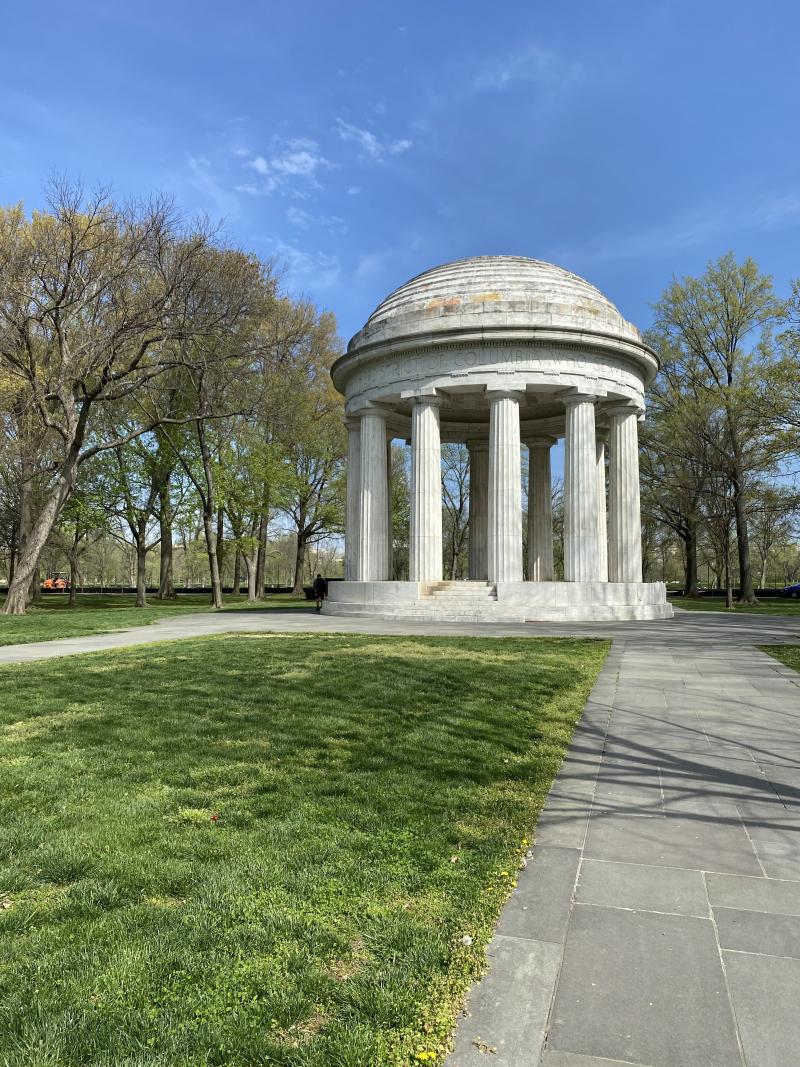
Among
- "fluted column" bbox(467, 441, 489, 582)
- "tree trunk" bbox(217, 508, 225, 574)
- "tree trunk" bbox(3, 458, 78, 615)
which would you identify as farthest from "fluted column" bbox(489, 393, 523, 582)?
"tree trunk" bbox(217, 508, 225, 574)

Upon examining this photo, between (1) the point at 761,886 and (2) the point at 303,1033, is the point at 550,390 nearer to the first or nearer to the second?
(1) the point at 761,886

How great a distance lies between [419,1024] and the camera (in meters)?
2.60

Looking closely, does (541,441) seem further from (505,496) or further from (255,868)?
(255,868)

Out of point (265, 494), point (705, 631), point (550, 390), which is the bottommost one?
point (705, 631)

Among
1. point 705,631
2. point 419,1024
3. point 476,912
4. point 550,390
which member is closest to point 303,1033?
point 419,1024

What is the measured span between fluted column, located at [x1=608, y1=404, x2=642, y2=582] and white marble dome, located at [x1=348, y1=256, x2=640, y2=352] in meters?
3.51

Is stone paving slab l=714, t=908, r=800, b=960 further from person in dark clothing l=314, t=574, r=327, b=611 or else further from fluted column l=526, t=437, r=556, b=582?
fluted column l=526, t=437, r=556, b=582

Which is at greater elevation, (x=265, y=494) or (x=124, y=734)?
(x=265, y=494)

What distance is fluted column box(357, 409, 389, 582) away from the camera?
2756 centimetres

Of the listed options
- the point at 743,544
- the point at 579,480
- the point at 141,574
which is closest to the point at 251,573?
the point at 141,574

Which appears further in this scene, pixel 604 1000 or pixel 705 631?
pixel 705 631

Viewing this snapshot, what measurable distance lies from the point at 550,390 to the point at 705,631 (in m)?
10.9

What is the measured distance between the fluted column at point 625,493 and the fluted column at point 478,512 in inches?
288

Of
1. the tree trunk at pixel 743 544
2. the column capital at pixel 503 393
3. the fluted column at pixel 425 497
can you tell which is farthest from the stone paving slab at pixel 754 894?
the tree trunk at pixel 743 544
